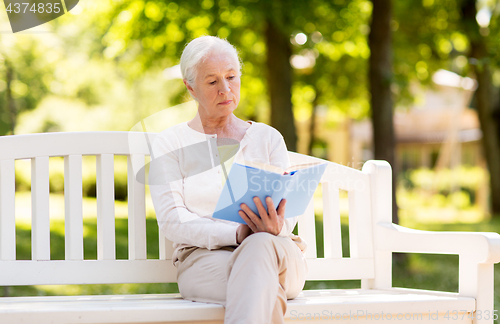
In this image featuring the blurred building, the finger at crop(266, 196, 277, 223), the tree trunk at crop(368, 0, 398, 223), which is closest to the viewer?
the finger at crop(266, 196, 277, 223)

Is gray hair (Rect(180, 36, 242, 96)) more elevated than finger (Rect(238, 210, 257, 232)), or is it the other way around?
gray hair (Rect(180, 36, 242, 96))

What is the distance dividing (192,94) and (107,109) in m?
15.3

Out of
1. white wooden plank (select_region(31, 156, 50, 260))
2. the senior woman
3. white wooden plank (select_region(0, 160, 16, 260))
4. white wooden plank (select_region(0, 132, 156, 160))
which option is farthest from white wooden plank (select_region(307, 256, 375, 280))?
white wooden plank (select_region(0, 160, 16, 260))

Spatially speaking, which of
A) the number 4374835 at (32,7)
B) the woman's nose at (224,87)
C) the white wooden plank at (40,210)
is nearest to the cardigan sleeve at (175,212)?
the woman's nose at (224,87)

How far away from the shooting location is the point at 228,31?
7094 mm

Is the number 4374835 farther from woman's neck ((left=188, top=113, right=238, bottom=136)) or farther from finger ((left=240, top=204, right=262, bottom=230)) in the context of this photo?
finger ((left=240, top=204, right=262, bottom=230))

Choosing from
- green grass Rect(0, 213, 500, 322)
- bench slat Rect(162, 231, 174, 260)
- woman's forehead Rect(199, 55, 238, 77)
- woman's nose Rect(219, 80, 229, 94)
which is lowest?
green grass Rect(0, 213, 500, 322)

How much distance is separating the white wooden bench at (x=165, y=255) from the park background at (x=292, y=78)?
0.54m

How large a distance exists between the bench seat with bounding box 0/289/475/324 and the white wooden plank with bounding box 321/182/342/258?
0.31 metres

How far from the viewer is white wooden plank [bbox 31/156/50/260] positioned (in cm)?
250

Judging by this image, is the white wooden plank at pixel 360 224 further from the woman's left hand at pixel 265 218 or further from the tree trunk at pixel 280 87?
the tree trunk at pixel 280 87

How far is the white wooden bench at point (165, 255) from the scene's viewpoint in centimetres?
215

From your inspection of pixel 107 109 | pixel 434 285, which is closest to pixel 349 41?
pixel 434 285

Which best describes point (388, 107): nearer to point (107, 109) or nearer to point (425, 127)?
point (107, 109)
